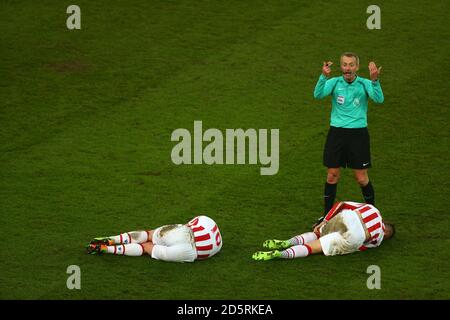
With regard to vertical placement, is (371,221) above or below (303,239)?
above

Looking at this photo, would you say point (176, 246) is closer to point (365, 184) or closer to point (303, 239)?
point (303, 239)

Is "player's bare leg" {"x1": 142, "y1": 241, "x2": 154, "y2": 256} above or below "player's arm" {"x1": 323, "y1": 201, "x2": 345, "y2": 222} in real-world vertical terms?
below

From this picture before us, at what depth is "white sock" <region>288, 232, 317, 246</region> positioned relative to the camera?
11.3 metres

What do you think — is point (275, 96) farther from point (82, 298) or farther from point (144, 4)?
point (82, 298)

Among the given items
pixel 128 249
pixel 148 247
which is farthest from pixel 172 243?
pixel 128 249

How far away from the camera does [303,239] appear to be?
37.2 feet

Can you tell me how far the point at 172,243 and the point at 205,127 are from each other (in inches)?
146

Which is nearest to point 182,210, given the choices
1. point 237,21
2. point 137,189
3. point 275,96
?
point 137,189

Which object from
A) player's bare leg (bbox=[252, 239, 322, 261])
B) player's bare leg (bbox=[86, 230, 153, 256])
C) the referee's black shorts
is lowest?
player's bare leg (bbox=[252, 239, 322, 261])

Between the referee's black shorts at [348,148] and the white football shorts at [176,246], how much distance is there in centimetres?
190

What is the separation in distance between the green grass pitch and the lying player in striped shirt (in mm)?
104

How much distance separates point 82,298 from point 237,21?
751cm

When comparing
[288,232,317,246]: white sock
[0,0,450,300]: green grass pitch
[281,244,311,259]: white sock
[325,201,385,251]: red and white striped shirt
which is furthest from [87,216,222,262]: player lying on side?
[325,201,385,251]: red and white striped shirt

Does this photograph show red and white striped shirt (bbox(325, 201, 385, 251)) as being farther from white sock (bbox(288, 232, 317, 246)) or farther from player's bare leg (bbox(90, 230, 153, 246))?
player's bare leg (bbox(90, 230, 153, 246))
